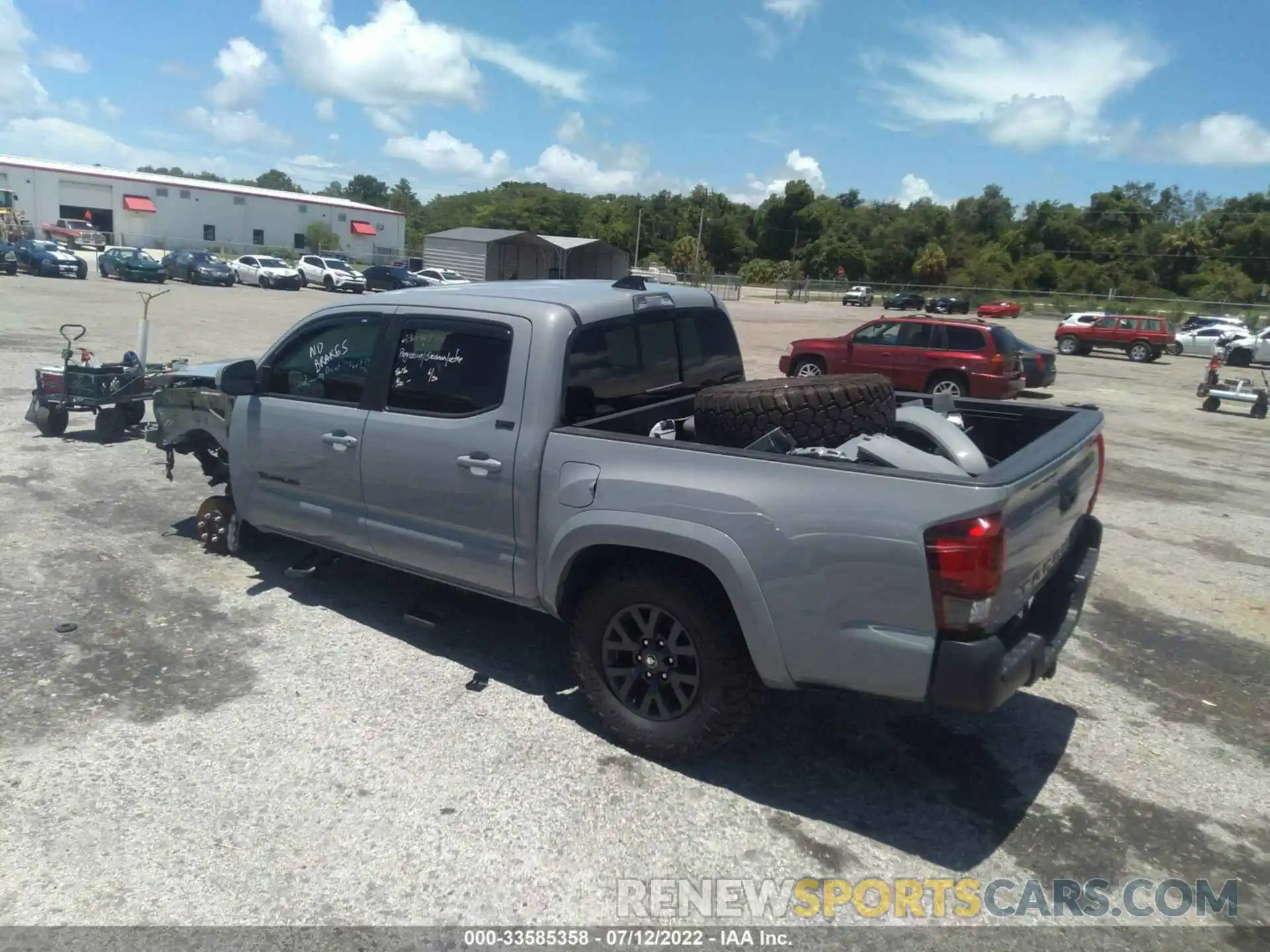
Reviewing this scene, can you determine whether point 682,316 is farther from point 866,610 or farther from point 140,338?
point 140,338

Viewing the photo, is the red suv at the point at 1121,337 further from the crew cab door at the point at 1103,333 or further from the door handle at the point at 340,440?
the door handle at the point at 340,440

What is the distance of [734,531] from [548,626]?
219 cm

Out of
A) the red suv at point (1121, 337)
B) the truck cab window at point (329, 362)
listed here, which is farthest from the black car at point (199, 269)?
the truck cab window at point (329, 362)

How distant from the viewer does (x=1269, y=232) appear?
70562mm

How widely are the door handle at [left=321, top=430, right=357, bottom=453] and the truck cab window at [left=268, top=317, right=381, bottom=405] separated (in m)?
0.18

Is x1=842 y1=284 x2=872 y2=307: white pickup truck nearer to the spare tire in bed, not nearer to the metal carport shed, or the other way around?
the metal carport shed

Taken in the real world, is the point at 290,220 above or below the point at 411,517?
above

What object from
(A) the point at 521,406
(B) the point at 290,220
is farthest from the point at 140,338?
(B) the point at 290,220

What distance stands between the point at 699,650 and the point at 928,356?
1446 cm

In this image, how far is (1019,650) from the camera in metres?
3.22

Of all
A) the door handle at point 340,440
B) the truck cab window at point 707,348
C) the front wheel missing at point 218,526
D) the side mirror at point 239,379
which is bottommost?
the front wheel missing at point 218,526

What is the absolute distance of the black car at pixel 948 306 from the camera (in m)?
54.4

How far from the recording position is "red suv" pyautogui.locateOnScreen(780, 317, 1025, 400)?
1622 centimetres

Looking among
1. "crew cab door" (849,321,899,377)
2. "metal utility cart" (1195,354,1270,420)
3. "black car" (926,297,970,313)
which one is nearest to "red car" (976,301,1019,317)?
"black car" (926,297,970,313)
